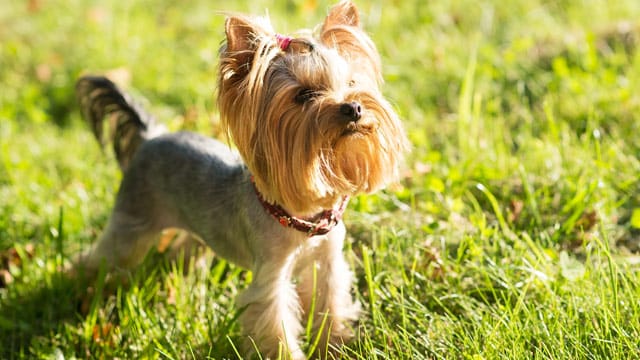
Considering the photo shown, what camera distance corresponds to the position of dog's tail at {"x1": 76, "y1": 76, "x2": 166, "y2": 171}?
170 inches

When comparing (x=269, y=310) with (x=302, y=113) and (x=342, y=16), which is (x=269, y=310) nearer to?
(x=302, y=113)

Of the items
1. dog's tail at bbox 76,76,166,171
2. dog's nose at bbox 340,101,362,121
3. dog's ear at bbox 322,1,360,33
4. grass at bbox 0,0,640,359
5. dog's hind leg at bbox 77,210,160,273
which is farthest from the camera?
dog's tail at bbox 76,76,166,171

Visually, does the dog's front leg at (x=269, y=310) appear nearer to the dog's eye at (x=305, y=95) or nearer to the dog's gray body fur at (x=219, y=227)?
the dog's gray body fur at (x=219, y=227)

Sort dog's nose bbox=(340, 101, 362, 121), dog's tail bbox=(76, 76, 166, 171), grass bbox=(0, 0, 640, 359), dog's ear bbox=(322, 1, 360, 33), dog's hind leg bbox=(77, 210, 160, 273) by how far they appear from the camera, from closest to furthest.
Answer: dog's nose bbox=(340, 101, 362, 121)
dog's ear bbox=(322, 1, 360, 33)
grass bbox=(0, 0, 640, 359)
dog's hind leg bbox=(77, 210, 160, 273)
dog's tail bbox=(76, 76, 166, 171)

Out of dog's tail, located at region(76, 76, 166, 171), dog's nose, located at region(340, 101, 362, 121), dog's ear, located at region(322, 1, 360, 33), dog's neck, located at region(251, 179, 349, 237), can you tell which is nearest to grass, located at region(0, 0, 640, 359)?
dog's neck, located at region(251, 179, 349, 237)

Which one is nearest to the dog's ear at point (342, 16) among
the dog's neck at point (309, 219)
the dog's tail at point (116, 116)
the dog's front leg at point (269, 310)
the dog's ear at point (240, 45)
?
the dog's ear at point (240, 45)

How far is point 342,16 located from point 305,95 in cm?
44

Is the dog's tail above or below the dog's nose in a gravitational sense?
above

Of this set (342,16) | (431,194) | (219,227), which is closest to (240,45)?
(342,16)

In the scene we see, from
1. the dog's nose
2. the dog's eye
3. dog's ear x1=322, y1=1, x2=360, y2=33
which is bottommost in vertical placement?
the dog's nose

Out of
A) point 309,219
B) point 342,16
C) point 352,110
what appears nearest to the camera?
point 352,110

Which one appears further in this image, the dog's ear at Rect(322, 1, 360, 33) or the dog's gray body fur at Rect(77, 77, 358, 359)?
the dog's gray body fur at Rect(77, 77, 358, 359)

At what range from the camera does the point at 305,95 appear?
3.05m

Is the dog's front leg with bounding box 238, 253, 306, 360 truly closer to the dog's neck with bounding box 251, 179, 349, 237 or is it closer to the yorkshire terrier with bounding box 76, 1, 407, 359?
the yorkshire terrier with bounding box 76, 1, 407, 359
